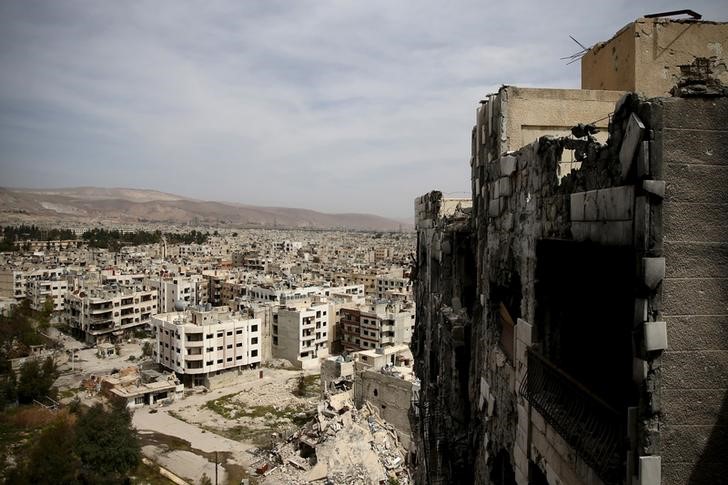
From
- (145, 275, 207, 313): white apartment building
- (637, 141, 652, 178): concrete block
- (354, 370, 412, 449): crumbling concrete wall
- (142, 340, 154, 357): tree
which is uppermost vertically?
(637, 141, 652, 178): concrete block

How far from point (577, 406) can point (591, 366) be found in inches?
13.2

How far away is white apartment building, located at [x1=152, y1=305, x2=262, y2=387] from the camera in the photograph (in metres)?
40.0

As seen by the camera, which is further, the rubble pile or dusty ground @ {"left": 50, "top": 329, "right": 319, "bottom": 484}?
dusty ground @ {"left": 50, "top": 329, "right": 319, "bottom": 484}

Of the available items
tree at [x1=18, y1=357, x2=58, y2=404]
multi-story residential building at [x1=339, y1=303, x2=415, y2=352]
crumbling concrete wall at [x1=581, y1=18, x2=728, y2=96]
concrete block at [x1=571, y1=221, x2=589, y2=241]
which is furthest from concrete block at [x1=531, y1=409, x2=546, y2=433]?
tree at [x1=18, y1=357, x2=58, y2=404]

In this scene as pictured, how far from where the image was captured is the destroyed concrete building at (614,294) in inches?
112

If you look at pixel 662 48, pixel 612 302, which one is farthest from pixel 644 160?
pixel 662 48

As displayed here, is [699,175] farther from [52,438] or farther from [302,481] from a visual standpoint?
[52,438]

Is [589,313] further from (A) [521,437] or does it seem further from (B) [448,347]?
(B) [448,347]

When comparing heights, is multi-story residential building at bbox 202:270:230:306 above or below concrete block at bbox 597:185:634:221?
below

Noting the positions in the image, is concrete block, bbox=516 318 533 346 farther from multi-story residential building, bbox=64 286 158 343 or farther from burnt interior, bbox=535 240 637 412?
multi-story residential building, bbox=64 286 158 343

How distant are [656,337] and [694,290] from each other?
0.33m

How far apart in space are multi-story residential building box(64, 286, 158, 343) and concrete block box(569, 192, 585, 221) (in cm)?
5484

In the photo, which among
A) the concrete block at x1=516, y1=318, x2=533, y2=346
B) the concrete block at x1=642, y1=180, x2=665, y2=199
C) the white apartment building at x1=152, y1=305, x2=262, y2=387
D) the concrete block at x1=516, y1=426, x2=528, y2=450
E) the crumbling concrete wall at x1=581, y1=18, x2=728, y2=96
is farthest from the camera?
the white apartment building at x1=152, y1=305, x2=262, y2=387

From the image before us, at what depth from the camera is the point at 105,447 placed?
86.1 feet
